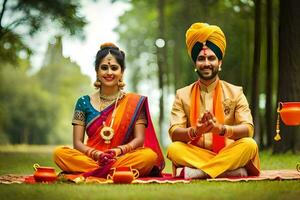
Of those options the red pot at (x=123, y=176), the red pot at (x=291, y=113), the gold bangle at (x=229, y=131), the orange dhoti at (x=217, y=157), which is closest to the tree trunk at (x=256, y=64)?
the red pot at (x=291, y=113)

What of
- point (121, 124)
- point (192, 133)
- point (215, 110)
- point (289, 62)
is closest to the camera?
point (192, 133)

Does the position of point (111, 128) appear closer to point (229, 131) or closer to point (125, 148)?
point (125, 148)

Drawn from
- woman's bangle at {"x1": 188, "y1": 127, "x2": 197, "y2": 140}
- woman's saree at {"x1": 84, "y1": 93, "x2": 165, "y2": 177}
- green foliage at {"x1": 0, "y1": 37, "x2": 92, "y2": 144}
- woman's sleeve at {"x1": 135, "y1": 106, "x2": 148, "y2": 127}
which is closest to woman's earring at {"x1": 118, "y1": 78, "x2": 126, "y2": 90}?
woman's saree at {"x1": 84, "y1": 93, "x2": 165, "y2": 177}

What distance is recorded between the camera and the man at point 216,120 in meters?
5.72

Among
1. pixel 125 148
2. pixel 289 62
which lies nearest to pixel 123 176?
pixel 125 148

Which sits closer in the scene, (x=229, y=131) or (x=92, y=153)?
(x=229, y=131)

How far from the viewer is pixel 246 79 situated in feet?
60.6

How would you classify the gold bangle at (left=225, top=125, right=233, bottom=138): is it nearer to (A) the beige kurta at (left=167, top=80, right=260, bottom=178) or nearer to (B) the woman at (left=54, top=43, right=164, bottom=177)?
(A) the beige kurta at (left=167, top=80, right=260, bottom=178)

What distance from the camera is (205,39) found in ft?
19.8

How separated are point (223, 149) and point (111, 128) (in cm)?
117

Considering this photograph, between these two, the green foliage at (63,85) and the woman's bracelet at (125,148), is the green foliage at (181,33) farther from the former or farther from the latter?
the woman's bracelet at (125,148)

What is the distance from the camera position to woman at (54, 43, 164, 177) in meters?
5.89

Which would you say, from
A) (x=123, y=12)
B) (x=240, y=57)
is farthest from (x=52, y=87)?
(x=240, y=57)

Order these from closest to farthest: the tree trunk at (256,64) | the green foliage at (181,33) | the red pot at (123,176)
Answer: the red pot at (123,176), the tree trunk at (256,64), the green foliage at (181,33)
